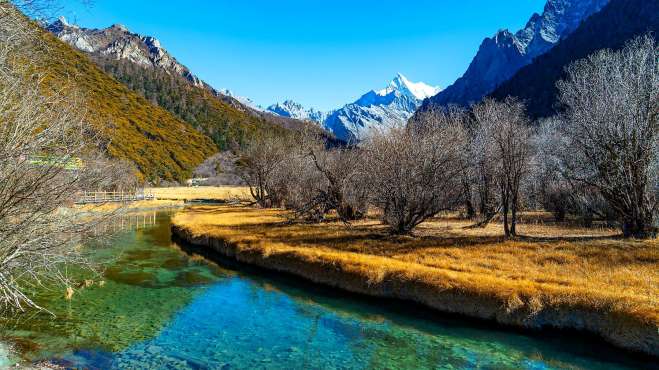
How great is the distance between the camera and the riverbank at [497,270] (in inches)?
593

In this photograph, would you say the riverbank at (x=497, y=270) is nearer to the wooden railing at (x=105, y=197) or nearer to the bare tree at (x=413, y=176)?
the bare tree at (x=413, y=176)

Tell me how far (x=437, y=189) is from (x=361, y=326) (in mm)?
15906

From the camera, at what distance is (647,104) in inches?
957

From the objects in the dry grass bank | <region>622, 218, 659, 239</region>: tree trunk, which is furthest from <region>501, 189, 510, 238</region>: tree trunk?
the dry grass bank

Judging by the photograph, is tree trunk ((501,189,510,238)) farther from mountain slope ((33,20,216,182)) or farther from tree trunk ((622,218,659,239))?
mountain slope ((33,20,216,182))

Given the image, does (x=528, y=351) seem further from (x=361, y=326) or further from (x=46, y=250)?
(x=46, y=250)

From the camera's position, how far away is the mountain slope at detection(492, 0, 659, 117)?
499 feet

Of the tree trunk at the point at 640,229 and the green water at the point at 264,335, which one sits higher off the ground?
the tree trunk at the point at 640,229

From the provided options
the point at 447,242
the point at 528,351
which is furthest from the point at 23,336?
the point at 447,242

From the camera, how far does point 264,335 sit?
15.4m

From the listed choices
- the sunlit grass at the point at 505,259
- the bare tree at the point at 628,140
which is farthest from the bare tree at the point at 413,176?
the bare tree at the point at 628,140

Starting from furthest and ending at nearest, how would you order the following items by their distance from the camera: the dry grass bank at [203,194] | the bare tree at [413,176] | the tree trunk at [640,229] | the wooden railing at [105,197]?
the dry grass bank at [203,194] < the bare tree at [413,176] < the tree trunk at [640,229] < the wooden railing at [105,197]

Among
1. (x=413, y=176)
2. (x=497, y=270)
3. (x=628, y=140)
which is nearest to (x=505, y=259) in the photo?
(x=497, y=270)

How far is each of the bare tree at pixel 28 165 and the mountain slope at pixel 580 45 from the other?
503 ft
